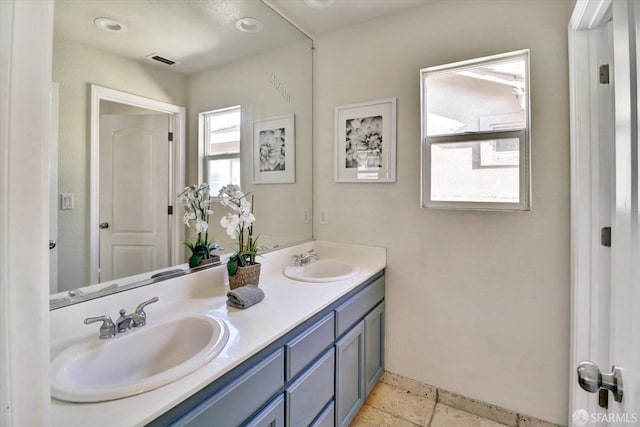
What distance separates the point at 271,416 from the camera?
1024 mm

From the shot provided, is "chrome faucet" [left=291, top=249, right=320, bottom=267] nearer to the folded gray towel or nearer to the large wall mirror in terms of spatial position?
the large wall mirror

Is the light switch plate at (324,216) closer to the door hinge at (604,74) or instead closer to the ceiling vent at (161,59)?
the ceiling vent at (161,59)

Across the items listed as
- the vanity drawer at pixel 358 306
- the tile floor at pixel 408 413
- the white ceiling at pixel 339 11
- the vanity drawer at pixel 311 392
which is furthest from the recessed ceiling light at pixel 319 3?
the tile floor at pixel 408 413

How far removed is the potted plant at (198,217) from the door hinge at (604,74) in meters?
1.96

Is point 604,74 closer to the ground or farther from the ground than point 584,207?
farther from the ground

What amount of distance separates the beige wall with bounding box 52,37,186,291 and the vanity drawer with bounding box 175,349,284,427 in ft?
2.45

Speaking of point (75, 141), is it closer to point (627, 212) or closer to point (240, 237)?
point (240, 237)

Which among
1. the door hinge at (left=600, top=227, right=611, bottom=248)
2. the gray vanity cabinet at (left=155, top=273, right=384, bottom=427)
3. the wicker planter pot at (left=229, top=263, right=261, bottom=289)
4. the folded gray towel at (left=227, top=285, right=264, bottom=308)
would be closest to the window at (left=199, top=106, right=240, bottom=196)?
the wicker planter pot at (left=229, top=263, right=261, bottom=289)

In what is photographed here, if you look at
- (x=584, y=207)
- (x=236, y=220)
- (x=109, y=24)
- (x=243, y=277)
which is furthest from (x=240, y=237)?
(x=584, y=207)

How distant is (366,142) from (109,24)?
1.54 m

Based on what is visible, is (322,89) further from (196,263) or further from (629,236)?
(629,236)

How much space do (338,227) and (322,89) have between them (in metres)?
1.10

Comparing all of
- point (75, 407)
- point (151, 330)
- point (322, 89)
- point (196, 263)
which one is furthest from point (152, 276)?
point (322, 89)

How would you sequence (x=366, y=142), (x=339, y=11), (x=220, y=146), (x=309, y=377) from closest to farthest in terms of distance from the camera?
(x=309, y=377) < (x=220, y=146) < (x=339, y=11) < (x=366, y=142)
